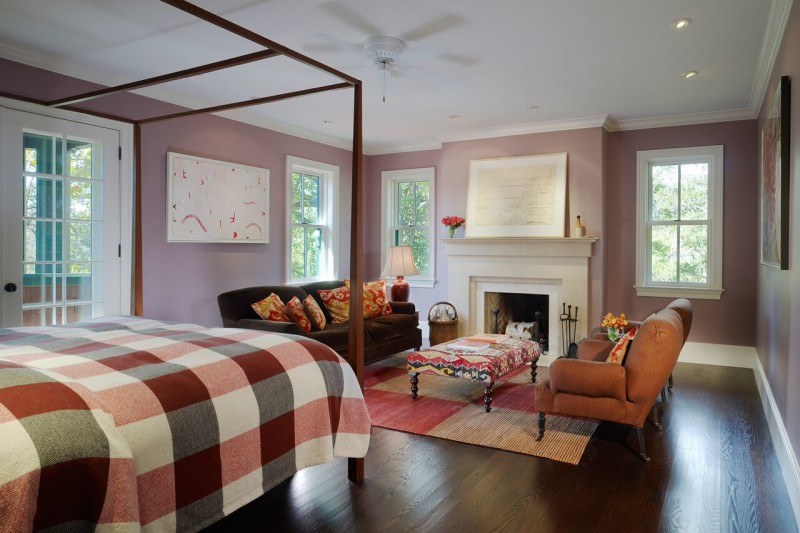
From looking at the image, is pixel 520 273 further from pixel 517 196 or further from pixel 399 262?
pixel 399 262

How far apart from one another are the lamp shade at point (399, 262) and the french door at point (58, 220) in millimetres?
2940

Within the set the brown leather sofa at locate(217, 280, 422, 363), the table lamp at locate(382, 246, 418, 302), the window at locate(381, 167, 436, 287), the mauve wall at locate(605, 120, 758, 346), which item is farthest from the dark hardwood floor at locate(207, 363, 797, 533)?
the window at locate(381, 167, 436, 287)

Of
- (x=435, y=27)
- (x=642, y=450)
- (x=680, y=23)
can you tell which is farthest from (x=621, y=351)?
(x=435, y=27)

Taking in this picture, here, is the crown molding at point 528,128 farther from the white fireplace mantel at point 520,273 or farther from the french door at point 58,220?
the french door at point 58,220

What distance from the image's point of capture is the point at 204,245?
527 centimetres

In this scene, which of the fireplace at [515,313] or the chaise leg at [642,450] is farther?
the fireplace at [515,313]

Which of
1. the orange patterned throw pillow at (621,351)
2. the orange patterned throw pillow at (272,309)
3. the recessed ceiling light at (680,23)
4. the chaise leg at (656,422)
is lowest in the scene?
the chaise leg at (656,422)

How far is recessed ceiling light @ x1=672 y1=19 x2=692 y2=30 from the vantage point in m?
3.37

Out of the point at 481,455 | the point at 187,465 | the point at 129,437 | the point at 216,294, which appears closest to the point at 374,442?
the point at 481,455

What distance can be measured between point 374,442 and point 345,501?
2.72 feet

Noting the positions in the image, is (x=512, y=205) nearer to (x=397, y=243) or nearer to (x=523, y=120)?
(x=523, y=120)

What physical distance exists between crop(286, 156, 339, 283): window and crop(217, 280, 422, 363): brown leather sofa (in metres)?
0.77

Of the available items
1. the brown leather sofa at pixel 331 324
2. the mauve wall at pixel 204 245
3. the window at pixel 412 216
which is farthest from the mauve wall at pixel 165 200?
the window at pixel 412 216

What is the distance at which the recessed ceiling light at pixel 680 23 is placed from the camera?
11.1ft
